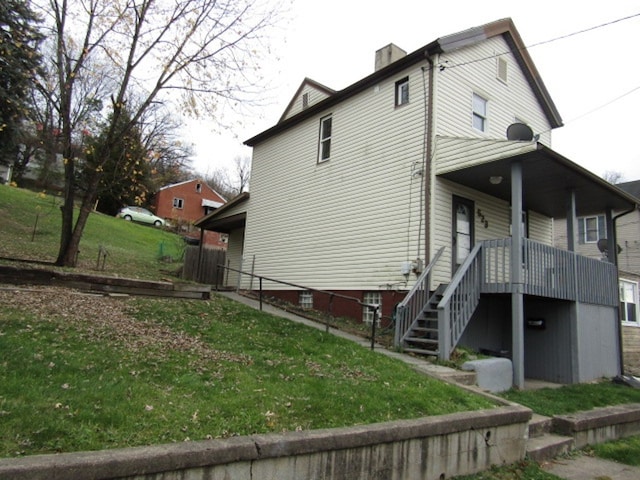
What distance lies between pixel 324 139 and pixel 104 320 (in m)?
8.80

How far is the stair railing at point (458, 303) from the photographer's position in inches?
320

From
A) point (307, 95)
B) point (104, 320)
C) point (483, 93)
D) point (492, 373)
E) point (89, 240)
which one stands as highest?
point (307, 95)

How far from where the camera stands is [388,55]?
13938mm

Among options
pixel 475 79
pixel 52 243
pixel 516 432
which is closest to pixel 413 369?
pixel 516 432

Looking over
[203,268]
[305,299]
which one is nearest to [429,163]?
[305,299]

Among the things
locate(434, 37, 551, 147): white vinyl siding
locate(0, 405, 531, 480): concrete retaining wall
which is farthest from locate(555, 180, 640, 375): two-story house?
locate(0, 405, 531, 480): concrete retaining wall

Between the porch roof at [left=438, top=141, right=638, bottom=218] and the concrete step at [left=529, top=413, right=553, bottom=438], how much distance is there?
4571 mm

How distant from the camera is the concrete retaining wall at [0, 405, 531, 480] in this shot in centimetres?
305

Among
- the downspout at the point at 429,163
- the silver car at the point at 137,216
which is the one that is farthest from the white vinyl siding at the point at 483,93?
the silver car at the point at 137,216

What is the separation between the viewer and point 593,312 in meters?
11.1

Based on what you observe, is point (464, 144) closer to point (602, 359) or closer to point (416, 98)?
point (416, 98)

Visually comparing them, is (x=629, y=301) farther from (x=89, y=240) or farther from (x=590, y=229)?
(x=89, y=240)

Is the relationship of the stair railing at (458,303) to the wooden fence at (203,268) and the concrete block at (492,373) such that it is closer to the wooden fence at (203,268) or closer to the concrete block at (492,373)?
the concrete block at (492,373)

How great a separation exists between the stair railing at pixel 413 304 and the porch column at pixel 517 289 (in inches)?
66.4
